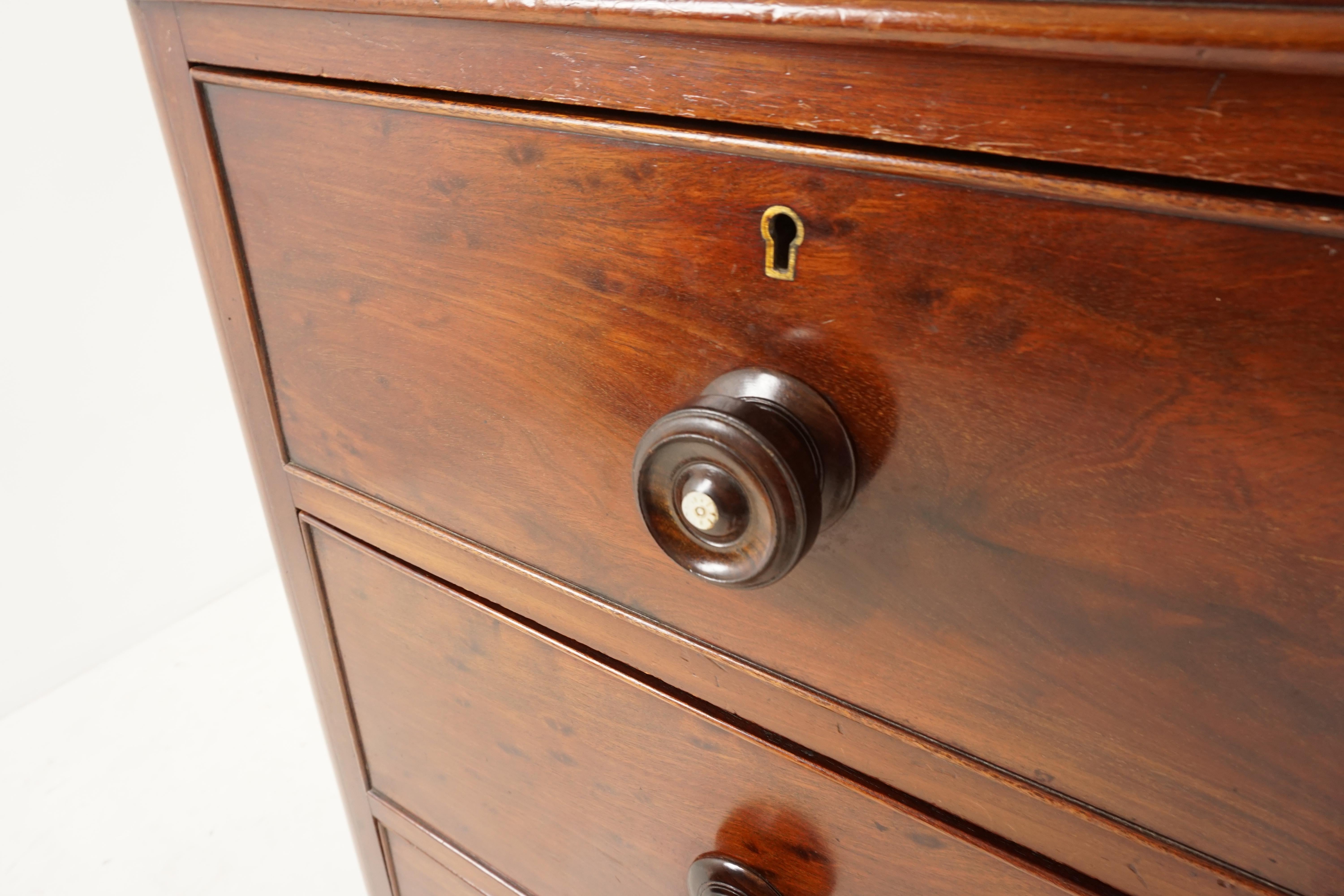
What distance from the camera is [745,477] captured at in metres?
0.27

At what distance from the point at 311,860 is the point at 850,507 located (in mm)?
899

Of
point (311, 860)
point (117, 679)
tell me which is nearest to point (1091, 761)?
point (311, 860)

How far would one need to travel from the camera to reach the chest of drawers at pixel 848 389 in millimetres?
230

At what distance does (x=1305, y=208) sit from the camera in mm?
212

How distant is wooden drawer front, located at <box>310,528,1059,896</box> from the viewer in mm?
370

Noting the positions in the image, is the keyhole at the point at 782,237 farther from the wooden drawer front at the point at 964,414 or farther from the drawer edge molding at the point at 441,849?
the drawer edge molding at the point at 441,849

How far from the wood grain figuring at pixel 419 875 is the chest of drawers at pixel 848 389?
18cm

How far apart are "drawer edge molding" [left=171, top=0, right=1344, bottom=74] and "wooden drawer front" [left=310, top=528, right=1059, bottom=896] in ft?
0.88

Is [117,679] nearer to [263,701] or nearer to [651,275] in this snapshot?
[263,701]

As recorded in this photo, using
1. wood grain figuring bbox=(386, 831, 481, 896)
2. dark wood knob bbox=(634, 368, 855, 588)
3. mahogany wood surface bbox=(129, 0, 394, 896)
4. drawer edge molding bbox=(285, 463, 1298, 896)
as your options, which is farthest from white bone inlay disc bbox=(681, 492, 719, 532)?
wood grain figuring bbox=(386, 831, 481, 896)

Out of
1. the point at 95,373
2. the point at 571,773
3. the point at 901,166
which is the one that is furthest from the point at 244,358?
the point at 95,373

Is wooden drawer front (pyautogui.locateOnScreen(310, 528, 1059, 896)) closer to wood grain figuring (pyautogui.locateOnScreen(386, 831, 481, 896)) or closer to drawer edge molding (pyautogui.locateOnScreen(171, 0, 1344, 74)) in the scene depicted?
wood grain figuring (pyautogui.locateOnScreen(386, 831, 481, 896))

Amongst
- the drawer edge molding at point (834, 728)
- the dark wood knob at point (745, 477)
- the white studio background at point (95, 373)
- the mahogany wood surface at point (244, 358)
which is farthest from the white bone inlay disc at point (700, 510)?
the white studio background at point (95, 373)

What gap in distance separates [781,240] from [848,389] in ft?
0.17
